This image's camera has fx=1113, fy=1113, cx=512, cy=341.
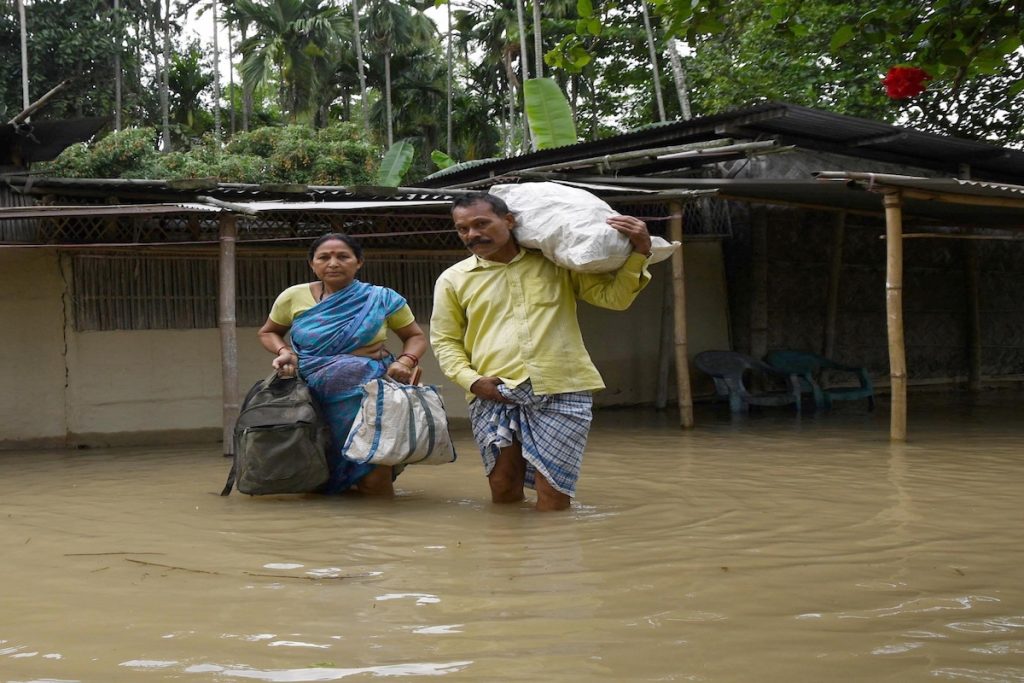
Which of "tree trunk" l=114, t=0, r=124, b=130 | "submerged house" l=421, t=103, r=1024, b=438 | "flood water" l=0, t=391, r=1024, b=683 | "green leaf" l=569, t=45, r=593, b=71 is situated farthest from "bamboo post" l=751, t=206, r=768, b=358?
"tree trunk" l=114, t=0, r=124, b=130

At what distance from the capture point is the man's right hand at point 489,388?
4523 mm

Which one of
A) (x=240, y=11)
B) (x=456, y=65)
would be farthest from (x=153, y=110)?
(x=456, y=65)

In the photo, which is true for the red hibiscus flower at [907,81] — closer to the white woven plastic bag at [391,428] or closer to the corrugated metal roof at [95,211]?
the white woven plastic bag at [391,428]

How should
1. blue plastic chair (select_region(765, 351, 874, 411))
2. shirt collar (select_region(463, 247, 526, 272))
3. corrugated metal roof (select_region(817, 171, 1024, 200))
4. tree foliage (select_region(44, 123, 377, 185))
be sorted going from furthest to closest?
tree foliage (select_region(44, 123, 377, 185)), blue plastic chair (select_region(765, 351, 874, 411)), corrugated metal roof (select_region(817, 171, 1024, 200)), shirt collar (select_region(463, 247, 526, 272))

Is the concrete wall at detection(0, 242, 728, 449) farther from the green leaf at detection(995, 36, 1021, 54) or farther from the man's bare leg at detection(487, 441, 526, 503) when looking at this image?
the green leaf at detection(995, 36, 1021, 54)

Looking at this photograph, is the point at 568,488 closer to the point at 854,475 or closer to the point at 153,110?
the point at 854,475

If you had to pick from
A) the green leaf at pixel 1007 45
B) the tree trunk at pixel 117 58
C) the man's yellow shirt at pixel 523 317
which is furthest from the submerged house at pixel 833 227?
the tree trunk at pixel 117 58

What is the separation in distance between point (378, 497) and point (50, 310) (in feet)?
14.4

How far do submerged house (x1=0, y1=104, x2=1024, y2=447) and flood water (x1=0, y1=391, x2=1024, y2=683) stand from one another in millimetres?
2270

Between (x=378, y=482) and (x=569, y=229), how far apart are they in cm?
171

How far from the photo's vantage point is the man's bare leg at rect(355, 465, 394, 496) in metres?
5.32

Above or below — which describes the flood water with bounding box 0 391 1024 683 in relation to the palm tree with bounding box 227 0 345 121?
below

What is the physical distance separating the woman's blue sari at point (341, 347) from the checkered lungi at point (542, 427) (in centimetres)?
68

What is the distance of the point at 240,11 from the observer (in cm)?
2720
